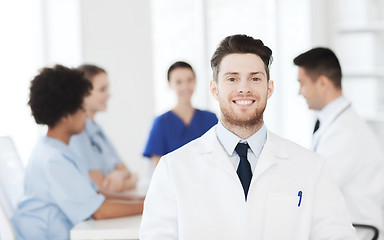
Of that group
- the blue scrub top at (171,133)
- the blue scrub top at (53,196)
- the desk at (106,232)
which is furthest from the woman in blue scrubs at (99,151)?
the desk at (106,232)

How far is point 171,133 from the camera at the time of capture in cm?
334

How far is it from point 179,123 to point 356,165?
116 centimetres

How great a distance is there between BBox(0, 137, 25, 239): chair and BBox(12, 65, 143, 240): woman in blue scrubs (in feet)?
0.24

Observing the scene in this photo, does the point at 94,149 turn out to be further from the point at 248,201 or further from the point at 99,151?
the point at 248,201

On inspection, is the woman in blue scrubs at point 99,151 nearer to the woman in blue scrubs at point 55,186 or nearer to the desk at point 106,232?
the woman in blue scrubs at point 55,186

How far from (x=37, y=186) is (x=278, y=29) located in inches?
167

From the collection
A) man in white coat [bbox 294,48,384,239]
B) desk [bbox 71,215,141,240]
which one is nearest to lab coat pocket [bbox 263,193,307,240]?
desk [bbox 71,215,141,240]

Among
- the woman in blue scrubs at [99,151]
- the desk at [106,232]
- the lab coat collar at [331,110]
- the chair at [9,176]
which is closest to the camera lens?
the desk at [106,232]

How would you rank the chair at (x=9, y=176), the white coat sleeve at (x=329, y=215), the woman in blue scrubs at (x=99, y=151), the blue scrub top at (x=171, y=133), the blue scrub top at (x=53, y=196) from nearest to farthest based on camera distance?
1. the white coat sleeve at (x=329, y=215)
2. the blue scrub top at (x=53, y=196)
3. the chair at (x=9, y=176)
4. the woman in blue scrubs at (x=99, y=151)
5. the blue scrub top at (x=171, y=133)

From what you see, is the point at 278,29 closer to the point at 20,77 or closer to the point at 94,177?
the point at 20,77

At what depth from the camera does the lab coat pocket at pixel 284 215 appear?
1.67 m

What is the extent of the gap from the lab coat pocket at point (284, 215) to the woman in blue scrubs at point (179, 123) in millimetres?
1647

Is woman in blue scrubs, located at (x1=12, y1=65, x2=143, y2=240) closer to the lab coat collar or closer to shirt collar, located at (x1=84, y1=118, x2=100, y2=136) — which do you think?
shirt collar, located at (x1=84, y1=118, x2=100, y2=136)

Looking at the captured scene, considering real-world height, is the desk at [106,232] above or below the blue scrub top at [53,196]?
below
